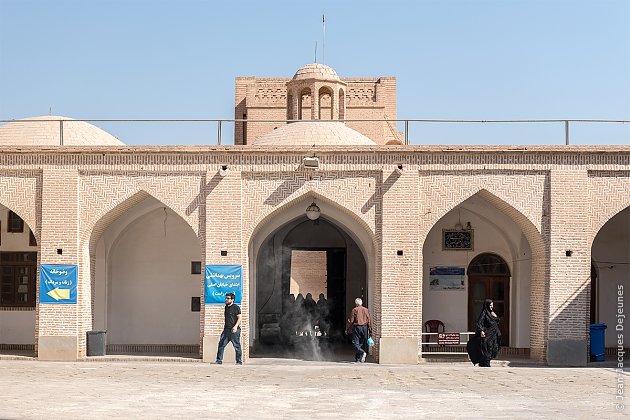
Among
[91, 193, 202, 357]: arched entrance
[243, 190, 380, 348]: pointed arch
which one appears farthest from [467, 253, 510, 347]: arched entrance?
[91, 193, 202, 357]: arched entrance

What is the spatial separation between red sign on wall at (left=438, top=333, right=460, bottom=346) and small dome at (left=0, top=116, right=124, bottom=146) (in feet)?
29.9

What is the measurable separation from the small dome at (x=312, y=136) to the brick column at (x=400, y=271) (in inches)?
126

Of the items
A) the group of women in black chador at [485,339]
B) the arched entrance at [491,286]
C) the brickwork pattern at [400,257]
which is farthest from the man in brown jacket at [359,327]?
the arched entrance at [491,286]

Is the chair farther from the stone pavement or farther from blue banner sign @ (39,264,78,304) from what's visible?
blue banner sign @ (39,264,78,304)

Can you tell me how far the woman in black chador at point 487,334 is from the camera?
17.8m

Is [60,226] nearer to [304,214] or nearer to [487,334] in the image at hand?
[304,214]

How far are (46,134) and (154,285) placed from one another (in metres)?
4.23

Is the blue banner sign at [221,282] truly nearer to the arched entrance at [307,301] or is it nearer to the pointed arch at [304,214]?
the pointed arch at [304,214]

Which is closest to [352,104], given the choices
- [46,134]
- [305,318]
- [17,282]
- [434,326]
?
[305,318]

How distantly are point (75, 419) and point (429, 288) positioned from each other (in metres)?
11.7

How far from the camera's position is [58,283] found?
18.8 metres

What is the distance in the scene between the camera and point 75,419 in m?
10.9

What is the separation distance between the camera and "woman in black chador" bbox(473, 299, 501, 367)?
17812mm

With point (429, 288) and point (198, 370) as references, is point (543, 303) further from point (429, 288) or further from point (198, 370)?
point (198, 370)
